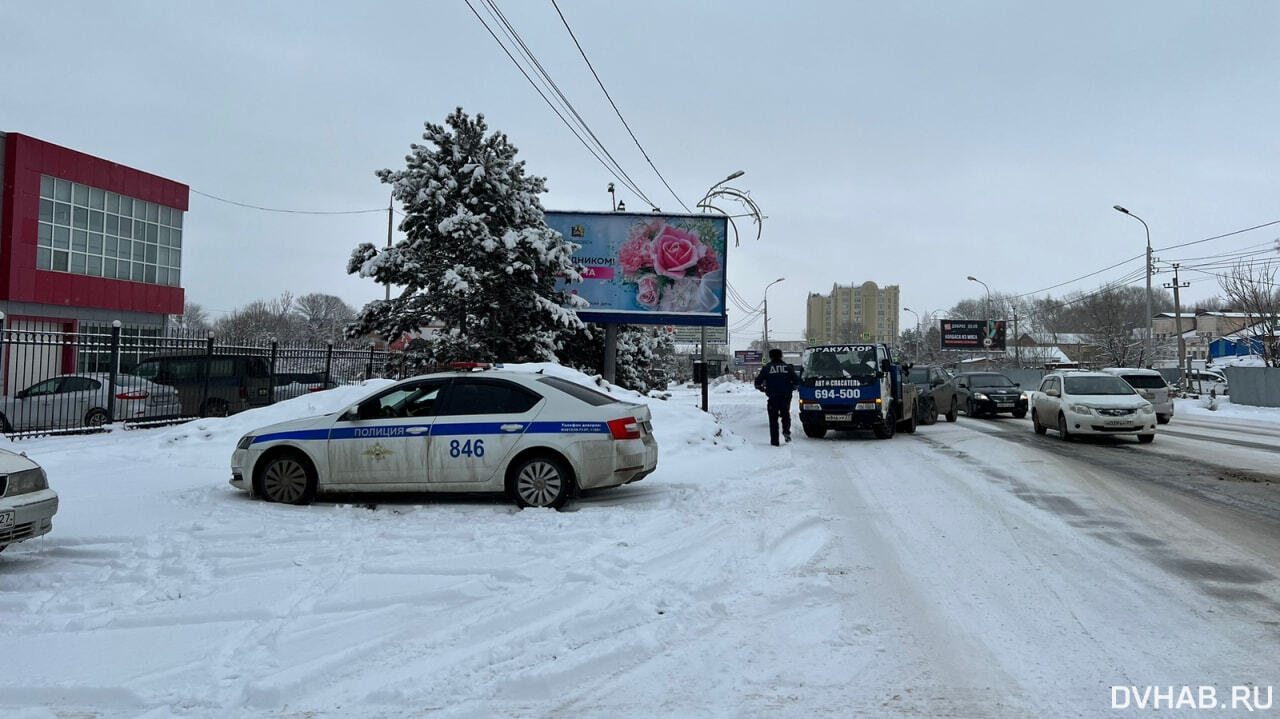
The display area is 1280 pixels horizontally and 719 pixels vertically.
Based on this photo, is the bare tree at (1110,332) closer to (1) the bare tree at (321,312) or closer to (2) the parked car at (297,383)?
(2) the parked car at (297,383)

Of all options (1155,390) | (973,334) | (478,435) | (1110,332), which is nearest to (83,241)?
(478,435)

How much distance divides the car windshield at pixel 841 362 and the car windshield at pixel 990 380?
10.0 m

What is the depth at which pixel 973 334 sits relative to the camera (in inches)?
2815

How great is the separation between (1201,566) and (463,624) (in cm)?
539

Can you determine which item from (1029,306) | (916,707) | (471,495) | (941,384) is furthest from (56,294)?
(1029,306)

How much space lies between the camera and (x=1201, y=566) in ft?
18.7

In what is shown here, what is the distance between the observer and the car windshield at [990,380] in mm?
24797

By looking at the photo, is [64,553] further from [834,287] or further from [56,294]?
[834,287]

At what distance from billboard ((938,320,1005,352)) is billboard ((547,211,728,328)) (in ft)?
179

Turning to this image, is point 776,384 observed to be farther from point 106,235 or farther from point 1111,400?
point 106,235

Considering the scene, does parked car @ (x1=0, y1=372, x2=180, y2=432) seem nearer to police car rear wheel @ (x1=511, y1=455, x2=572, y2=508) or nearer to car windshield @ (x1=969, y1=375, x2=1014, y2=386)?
police car rear wheel @ (x1=511, y1=455, x2=572, y2=508)

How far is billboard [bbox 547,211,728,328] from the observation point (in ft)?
76.5

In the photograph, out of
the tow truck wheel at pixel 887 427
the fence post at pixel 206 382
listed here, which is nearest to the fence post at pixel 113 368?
the fence post at pixel 206 382

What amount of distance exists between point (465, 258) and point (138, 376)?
7.30 meters
